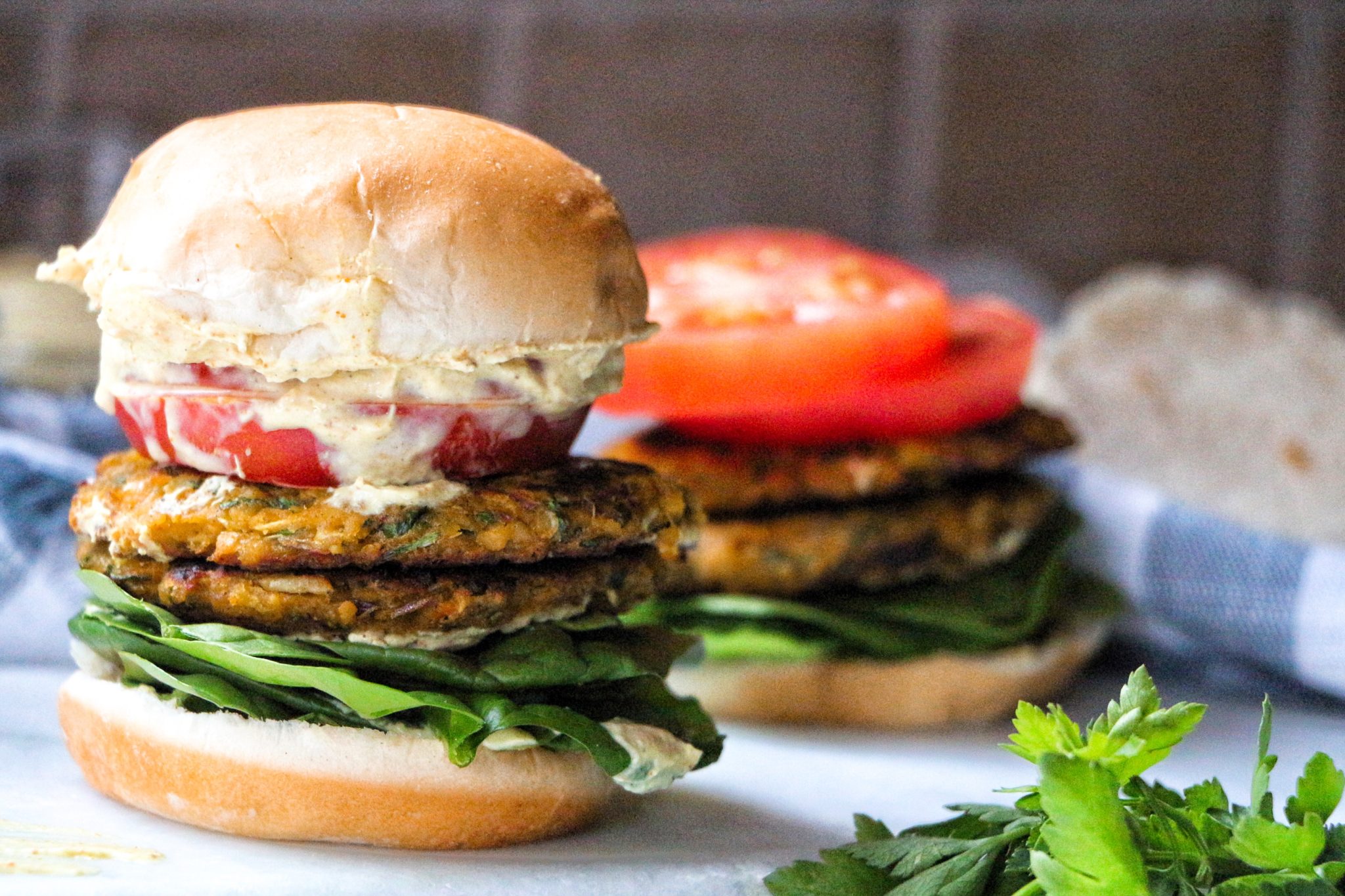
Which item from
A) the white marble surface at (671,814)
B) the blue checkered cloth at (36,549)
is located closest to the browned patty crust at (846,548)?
the white marble surface at (671,814)

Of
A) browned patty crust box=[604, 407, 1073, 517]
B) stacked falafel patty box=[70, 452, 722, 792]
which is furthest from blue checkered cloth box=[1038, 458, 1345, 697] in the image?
stacked falafel patty box=[70, 452, 722, 792]

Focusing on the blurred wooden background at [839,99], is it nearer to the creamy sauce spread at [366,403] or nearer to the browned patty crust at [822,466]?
the browned patty crust at [822,466]

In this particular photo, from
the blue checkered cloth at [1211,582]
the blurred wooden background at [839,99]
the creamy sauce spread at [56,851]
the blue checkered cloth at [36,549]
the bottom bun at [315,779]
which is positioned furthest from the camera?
the blurred wooden background at [839,99]

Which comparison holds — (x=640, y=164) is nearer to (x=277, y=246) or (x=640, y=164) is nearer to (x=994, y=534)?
(x=994, y=534)

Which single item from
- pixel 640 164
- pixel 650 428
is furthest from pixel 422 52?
pixel 650 428

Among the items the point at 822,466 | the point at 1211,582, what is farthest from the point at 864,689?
the point at 1211,582

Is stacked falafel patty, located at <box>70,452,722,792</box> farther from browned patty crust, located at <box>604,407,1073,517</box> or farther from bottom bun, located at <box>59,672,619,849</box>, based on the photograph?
browned patty crust, located at <box>604,407,1073,517</box>
